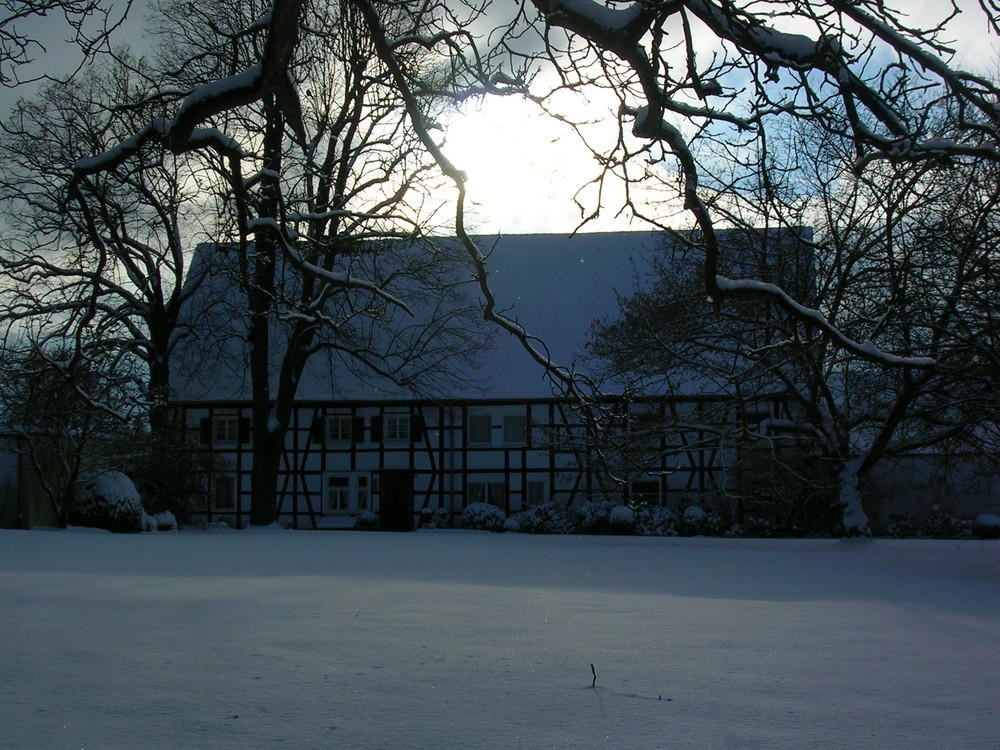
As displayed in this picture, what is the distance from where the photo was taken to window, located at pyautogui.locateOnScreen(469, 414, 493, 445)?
2703 cm

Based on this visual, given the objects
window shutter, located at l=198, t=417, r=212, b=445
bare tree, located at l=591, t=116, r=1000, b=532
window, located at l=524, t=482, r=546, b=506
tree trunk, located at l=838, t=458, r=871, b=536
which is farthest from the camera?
Answer: window shutter, located at l=198, t=417, r=212, b=445

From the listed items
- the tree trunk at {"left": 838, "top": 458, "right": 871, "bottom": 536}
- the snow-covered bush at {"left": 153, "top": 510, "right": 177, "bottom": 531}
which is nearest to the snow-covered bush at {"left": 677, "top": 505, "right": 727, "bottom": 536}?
the tree trunk at {"left": 838, "top": 458, "right": 871, "bottom": 536}

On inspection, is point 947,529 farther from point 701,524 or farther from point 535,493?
point 535,493

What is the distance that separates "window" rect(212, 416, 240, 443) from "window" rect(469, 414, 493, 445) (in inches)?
263

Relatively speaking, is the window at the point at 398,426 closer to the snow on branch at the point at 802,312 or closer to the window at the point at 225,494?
the window at the point at 225,494

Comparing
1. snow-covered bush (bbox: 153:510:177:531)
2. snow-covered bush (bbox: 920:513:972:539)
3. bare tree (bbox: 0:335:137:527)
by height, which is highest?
bare tree (bbox: 0:335:137:527)

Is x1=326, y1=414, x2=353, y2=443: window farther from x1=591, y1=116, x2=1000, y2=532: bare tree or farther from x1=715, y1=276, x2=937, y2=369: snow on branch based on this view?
x1=715, y1=276, x2=937, y2=369: snow on branch

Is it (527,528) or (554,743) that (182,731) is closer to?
(554,743)

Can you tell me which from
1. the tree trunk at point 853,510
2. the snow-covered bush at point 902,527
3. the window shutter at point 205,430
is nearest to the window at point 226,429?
the window shutter at point 205,430

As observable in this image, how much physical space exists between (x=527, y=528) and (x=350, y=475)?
6.11 metres

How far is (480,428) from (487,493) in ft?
5.93

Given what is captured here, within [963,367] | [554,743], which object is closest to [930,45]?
[554,743]

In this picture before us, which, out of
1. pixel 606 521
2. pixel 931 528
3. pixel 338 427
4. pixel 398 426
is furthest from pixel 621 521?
pixel 338 427

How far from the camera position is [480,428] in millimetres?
27094
